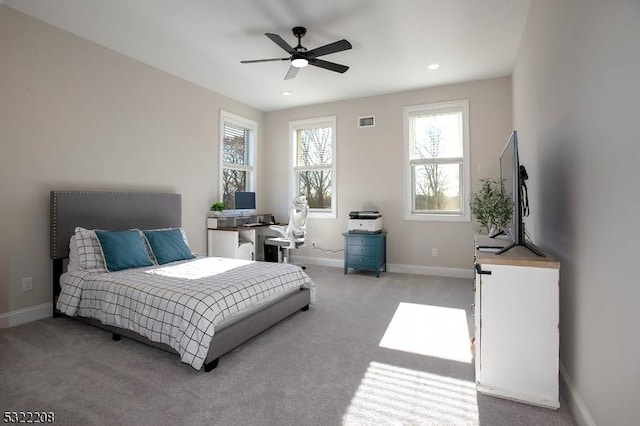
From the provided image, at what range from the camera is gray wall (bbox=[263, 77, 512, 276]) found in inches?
186

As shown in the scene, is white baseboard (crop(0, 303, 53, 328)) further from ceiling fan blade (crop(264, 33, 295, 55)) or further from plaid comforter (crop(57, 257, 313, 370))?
ceiling fan blade (crop(264, 33, 295, 55))

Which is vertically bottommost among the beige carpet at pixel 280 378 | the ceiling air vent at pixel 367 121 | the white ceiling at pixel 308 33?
the beige carpet at pixel 280 378

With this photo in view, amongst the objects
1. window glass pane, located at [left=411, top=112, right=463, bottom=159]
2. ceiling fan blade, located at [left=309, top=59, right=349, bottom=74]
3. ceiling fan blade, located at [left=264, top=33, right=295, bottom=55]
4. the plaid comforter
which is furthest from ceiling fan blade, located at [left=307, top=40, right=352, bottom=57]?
window glass pane, located at [left=411, top=112, right=463, bottom=159]

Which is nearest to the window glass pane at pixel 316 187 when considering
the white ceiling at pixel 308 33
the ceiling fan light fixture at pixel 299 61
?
the white ceiling at pixel 308 33

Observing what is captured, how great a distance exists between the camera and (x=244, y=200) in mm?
5586

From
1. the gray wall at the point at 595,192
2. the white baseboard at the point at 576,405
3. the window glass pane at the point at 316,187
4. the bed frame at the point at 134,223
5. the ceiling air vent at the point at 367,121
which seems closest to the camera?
the gray wall at the point at 595,192

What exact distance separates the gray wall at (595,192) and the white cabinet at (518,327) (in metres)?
0.13

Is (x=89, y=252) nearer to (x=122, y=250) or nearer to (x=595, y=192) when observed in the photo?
(x=122, y=250)

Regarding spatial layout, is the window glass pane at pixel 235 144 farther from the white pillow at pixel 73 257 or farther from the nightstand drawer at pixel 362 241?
the white pillow at pixel 73 257

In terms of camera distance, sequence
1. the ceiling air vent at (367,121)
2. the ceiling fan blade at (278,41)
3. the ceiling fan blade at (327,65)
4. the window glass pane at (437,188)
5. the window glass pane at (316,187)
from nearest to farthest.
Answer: the ceiling fan blade at (278,41)
the ceiling fan blade at (327,65)
the window glass pane at (437,188)
the ceiling air vent at (367,121)
the window glass pane at (316,187)

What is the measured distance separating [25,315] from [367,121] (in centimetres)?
496

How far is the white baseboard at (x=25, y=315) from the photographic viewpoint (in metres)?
2.98

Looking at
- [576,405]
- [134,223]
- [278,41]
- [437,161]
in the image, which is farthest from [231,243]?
[576,405]

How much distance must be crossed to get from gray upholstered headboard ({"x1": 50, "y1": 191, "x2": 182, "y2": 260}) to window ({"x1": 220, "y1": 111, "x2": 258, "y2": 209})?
1147mm
